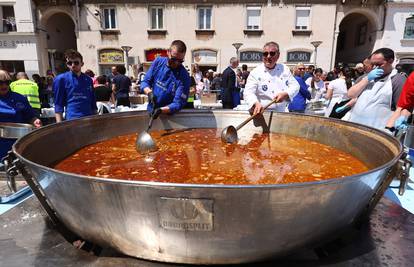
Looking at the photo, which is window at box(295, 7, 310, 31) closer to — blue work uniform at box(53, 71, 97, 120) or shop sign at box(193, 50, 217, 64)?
shop sign at box(193, 50, 217, 64)

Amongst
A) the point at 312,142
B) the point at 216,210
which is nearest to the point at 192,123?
the point at 312,142

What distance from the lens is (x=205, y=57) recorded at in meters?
16.4

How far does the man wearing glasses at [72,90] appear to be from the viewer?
2.94 meters

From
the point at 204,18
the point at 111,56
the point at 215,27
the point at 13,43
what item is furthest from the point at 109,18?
the point at 215,27

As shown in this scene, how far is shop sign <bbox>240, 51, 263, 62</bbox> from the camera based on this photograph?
16.1 m

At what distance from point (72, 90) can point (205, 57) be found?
1400cm

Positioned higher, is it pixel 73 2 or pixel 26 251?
pixel 73 2

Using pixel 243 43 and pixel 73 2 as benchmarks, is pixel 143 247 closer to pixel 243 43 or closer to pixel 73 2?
pixel 243 43

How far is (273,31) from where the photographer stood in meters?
15.8

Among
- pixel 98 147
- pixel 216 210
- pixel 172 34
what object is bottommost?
pixel 98 147

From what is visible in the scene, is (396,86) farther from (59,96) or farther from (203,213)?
(59,96)

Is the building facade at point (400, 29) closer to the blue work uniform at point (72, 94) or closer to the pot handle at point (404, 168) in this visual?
the blue work uniform at point (72, 94)

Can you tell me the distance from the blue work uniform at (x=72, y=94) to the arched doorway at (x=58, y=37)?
15784 mm

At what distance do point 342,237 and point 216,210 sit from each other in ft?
2.01
